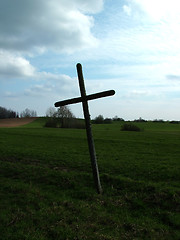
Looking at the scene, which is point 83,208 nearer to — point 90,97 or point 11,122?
point 90,97

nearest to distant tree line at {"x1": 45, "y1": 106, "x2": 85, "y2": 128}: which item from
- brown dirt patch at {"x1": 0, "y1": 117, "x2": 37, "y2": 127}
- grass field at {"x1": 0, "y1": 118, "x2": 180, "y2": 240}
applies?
brown dirt patch at {"x1": 0, "y1": 117, "x2": 37, "y2": 127}

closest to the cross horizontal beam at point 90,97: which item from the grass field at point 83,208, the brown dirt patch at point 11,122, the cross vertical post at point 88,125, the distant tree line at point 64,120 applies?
the cross vertical post at point 88,125

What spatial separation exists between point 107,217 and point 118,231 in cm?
65

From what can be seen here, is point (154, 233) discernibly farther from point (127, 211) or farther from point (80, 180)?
point (80, 180)

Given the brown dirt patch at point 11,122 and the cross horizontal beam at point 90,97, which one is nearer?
the cross horizontal beam at point 90,97

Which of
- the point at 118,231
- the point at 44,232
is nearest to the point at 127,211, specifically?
the point at 118,231

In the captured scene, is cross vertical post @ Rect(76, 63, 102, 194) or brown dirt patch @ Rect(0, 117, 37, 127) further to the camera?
brown dirt patch @ Rect(0, 117, 37, 127)

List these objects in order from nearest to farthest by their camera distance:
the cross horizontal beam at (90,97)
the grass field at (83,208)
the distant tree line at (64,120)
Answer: the grass field at (83,208) < the cross horizontal beam at (90,97) < the distant tree line at (64,120)

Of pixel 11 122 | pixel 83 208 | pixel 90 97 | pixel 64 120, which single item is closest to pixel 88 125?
pixel 90 97

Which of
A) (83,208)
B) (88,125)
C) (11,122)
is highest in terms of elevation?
(11,122)

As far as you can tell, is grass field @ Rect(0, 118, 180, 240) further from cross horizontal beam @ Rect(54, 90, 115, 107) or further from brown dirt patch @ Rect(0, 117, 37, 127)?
brown dirt patch @ Rect(0, 117, 37, 127)

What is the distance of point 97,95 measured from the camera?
21.8 feet

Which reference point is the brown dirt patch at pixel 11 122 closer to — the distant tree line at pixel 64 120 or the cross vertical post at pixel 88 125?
the distant tree line at pixel 64 120

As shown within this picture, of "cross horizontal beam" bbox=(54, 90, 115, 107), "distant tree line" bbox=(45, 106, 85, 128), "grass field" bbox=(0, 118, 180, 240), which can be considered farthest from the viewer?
"distant tree line" bbox=(45, 106, 85, 128)
